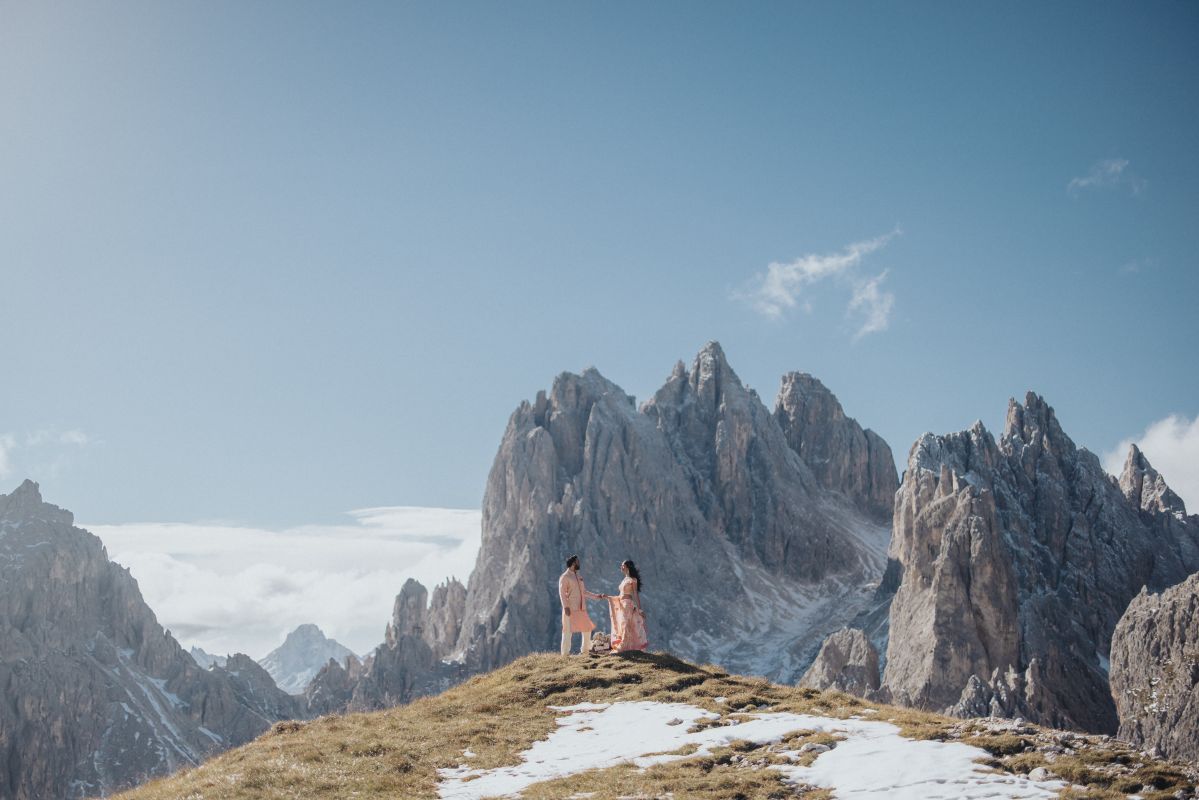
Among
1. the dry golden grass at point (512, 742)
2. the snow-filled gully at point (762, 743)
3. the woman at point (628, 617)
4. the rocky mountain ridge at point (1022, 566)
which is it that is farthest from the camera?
the rocky mountain ridge at point (1022, 566)

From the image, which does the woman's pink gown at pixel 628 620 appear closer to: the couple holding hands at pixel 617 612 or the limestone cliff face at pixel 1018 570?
the couple holding hands at pixel 617 612

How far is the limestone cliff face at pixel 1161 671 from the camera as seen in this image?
250 ft

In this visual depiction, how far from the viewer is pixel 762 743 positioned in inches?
945

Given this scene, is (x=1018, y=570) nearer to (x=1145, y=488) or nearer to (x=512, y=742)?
(x=1145, y=488)

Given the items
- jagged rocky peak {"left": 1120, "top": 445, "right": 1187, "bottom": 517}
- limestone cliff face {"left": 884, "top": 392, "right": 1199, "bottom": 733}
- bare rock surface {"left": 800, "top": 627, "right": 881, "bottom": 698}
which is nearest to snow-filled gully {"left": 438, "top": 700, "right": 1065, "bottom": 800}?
limestone cliff face {"left": 884, "top": 392, "right": 1199, "bottom": 733}

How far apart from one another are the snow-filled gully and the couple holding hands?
730 cm

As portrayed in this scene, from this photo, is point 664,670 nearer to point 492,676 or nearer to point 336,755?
point 492,676

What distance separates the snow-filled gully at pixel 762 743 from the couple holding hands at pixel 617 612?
730cm

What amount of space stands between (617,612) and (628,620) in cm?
77

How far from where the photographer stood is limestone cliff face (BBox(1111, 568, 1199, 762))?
76.1 metres

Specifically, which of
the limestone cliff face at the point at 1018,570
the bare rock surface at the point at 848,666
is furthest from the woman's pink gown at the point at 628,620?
the bare rock surface at the point at 848,666

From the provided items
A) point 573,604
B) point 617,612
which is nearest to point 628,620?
point 617,612

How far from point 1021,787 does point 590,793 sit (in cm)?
860

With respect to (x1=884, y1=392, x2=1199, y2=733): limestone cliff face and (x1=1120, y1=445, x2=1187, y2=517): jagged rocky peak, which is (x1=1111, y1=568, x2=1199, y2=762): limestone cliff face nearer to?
(x1=884, y1=392, x2=1199, y2=733): limestone cliff face
